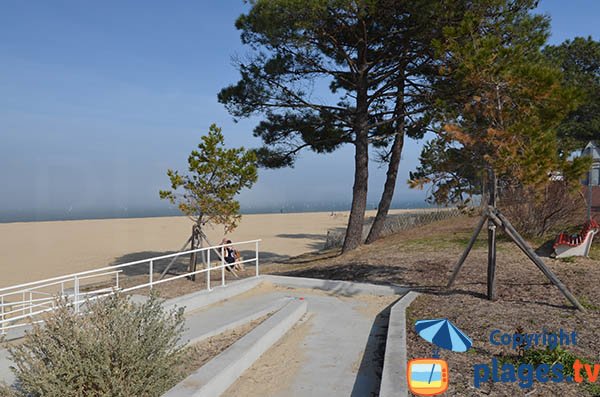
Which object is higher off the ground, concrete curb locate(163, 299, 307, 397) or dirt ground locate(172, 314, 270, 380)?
concrete curb locate(163, 299, 307, 397)

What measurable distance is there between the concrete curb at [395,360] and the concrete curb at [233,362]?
5.12 ft

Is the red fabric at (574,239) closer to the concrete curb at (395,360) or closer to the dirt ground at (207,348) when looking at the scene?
the concrete curb at (395,360)

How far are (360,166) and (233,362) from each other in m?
11.0

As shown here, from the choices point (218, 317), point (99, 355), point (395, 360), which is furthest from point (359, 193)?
point (99, 355)

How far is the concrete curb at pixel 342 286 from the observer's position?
29.5ft

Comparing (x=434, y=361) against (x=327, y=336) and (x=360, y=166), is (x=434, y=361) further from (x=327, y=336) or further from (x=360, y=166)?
(x=360, y=166)

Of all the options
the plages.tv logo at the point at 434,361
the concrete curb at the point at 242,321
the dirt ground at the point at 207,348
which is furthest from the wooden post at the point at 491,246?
the dirt ground at the point at 207,348

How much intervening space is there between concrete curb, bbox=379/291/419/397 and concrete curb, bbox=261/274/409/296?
1.89 metres

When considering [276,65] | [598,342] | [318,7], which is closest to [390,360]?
[598,342]

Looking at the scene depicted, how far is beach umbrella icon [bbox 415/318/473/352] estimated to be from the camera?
515cm

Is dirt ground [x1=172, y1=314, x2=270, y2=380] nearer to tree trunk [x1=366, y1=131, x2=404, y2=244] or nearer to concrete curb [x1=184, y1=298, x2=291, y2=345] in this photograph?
concrete curb [x1=184, y1=298, x2=291, y2=345]

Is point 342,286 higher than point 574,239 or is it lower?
lower

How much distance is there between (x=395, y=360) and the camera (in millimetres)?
4801

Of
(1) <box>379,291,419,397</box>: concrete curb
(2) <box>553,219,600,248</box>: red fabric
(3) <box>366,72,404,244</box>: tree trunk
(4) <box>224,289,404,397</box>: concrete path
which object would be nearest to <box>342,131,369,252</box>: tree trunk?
(3) <box>366,72,404,244</box>: tree trunk
